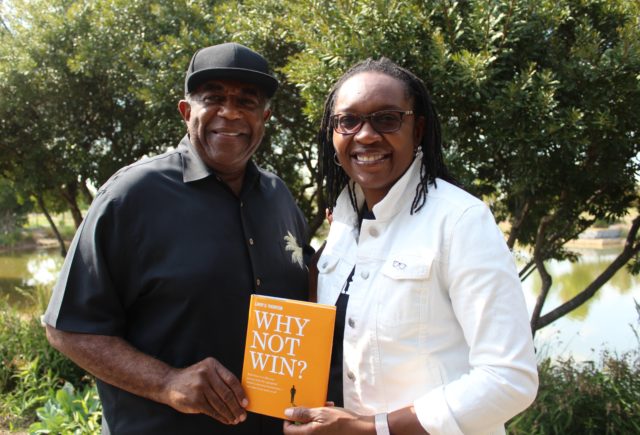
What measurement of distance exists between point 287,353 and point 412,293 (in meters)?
0.44

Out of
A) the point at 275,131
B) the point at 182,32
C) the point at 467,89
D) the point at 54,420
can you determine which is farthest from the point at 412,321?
the point at 275,131

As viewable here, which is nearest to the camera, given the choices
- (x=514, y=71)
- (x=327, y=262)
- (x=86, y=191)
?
(x=327, y=262)

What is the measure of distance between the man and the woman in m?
0.35

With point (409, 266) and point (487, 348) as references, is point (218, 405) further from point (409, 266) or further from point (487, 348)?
point (487, 348)

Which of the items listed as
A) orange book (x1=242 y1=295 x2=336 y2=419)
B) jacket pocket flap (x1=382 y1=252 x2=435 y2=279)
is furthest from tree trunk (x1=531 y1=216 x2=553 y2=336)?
orange book (x1=242 y1=295 x2=336 y2=419)

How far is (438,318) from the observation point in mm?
1771

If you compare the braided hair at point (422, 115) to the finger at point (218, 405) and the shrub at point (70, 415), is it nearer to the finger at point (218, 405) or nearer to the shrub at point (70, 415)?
the finger at point (218, 405)

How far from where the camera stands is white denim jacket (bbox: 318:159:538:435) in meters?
1.65

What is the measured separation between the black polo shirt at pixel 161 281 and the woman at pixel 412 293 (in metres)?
0.39

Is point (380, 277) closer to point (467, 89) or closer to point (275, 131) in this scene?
point (467, 89)

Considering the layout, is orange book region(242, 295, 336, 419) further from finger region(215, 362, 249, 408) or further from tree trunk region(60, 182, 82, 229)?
tree trunk region(60, 182, 82, 229)

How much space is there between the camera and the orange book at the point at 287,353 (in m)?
1.81

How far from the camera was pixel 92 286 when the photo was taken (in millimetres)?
2062

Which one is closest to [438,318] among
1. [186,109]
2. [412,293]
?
[412,293]
